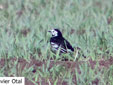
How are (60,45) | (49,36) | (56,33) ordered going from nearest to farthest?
(60,45), (56,33), (49,36)

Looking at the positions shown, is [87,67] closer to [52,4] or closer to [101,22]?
[101,22]

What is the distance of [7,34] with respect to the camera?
27.6 ft

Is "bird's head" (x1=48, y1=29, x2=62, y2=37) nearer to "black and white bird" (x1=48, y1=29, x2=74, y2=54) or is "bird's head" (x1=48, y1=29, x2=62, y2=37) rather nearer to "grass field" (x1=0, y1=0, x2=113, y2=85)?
"grass field" (x1=0, y1=0, x2=113, y2=85)

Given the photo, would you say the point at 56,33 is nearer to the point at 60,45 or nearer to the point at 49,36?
the point at 49,36

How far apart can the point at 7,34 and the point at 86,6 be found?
323 cm

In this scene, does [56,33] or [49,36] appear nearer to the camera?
[56,33]

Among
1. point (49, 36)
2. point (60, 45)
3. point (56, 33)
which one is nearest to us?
point (60, 45)

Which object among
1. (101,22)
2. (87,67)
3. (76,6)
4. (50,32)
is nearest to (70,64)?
(87,67)

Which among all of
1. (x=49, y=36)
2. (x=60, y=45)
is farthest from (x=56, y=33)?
(x=60, y=45)

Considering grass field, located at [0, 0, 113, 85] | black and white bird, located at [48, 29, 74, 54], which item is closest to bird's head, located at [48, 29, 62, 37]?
grass field, located at [0, 0, 113, 85]

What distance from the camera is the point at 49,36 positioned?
322 inches

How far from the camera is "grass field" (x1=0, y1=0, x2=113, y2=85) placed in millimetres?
6105

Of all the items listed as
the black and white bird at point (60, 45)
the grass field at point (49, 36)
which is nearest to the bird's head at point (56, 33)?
the grass field at point (49, 36)

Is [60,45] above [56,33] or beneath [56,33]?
beneath
